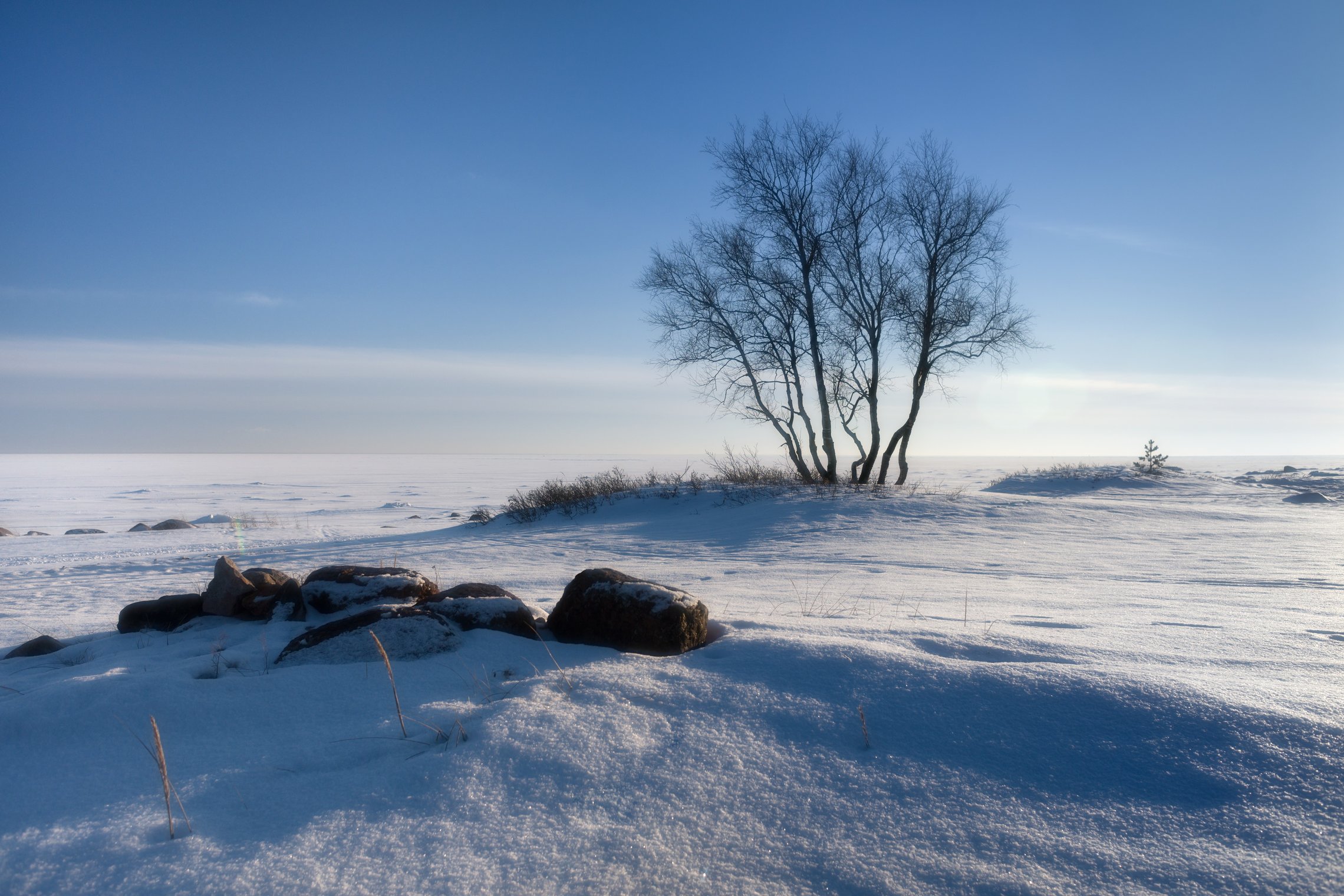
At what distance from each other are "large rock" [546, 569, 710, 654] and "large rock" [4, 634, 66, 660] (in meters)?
Result: 2.87

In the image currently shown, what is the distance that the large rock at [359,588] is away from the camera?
442 centimetres

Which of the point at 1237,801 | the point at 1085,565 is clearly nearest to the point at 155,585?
the point at 1237,801

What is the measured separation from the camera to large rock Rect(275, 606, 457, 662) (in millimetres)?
3270

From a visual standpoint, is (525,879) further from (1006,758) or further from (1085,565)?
(1085,565)

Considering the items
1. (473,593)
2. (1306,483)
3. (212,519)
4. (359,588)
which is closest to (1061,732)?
(473,593)

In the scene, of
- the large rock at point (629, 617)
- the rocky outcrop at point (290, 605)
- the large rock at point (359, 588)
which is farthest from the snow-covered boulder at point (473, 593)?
the rocky outcrop at point (290, 605)

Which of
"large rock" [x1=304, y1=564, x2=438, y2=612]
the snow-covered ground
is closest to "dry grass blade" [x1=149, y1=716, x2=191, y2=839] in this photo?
the snow-covered ground

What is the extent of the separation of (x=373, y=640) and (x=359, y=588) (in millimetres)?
1276

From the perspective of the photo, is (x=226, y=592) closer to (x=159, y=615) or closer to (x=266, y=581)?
(x=266, y=581)

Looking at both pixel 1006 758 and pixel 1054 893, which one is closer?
pixel 1054 893

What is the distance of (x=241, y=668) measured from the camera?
3.33 meters

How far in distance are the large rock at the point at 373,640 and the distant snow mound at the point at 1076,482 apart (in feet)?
45.6

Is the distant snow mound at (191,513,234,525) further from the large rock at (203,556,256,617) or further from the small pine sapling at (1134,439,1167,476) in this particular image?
the small pine sapling at (1134,439,1167,476)

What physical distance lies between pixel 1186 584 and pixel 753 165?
421 inches
